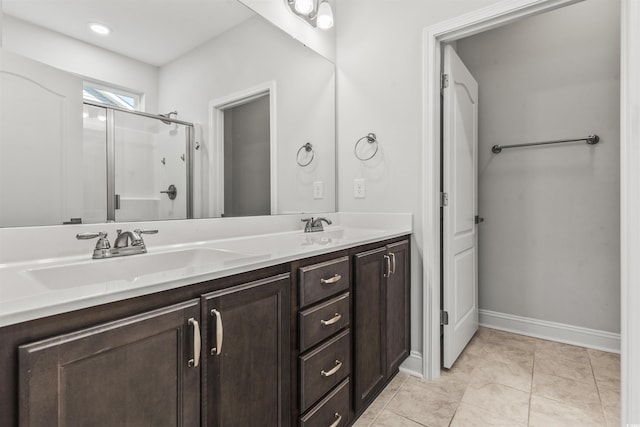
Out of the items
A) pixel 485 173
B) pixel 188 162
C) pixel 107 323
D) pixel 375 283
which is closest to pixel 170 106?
pixel 188 162

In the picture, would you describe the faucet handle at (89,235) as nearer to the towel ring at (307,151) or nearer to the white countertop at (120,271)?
the white countertop at (120,271)

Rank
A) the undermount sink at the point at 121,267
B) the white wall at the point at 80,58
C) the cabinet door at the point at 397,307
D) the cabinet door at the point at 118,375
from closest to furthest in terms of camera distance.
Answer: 1. the cabinet door at the point at 118,375
2. the undermount sink at the point at 121,267
3. the white wall at the point at 80,58
4. the cabinet door at the point at 397,307

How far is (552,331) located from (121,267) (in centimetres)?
274

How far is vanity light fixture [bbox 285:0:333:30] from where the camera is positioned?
189 cm

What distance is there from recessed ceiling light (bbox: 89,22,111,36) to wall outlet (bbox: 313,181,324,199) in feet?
4.11

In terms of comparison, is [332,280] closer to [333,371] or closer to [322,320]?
[322,320]

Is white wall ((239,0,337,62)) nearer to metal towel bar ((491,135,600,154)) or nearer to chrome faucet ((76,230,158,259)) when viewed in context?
chrome faucet ((76,230,158,259))

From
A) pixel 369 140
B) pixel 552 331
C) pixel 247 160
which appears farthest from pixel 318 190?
pixel 552 331

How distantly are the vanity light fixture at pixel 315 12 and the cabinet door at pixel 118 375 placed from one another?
177cm

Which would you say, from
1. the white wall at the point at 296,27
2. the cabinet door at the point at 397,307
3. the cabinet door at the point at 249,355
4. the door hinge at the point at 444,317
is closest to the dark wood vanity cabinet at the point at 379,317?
the cabinet door at the point at 397,307

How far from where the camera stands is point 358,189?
2.13 metres

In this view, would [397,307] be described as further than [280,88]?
No

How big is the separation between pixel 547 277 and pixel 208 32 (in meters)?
2.67

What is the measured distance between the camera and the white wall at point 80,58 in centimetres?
99
